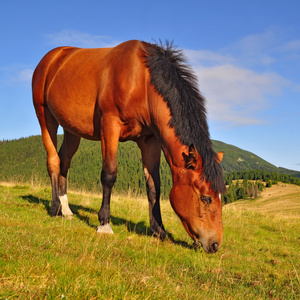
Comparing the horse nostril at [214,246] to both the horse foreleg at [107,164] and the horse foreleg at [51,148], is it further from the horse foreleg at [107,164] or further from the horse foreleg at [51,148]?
the horse foreleg at [51,148]

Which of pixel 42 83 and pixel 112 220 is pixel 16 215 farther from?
pixel 42 83

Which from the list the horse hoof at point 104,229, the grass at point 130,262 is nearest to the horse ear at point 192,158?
the grass at point 130,262

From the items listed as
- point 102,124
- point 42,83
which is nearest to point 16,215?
point 102,124

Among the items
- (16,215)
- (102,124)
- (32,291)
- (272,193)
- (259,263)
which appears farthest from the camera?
(272,193)

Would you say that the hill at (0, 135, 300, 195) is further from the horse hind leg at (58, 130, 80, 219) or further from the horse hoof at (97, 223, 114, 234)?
the horse hoof at (97, 223, 114, 234)

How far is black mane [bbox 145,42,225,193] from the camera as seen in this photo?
465 cm

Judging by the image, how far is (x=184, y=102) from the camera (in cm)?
514

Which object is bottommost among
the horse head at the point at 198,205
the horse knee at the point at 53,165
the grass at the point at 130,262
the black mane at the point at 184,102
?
the grass at the point at 130,262

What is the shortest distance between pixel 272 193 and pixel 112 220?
424 feet

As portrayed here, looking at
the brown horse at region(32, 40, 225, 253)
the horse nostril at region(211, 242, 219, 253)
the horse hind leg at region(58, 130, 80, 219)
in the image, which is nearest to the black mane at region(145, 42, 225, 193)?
the brown horse at region(32, 40, 225, 253)

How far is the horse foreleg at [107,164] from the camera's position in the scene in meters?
5.53

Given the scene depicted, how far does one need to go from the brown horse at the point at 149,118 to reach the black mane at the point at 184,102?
0.02 m

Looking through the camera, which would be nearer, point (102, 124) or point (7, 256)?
point (7, 256)

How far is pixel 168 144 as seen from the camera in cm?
518
